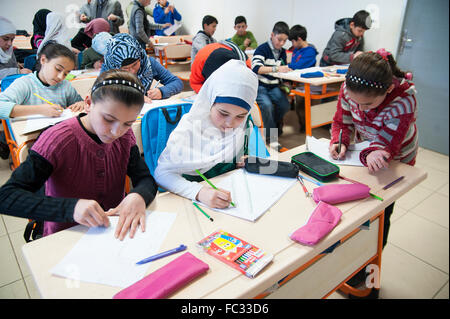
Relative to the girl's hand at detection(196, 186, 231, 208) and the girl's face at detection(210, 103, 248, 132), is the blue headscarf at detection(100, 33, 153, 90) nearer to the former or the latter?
the girl's face at detection(210, 103, 248, 132)

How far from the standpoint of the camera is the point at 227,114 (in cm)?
101

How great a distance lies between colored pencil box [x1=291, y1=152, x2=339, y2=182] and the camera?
3.27 ft

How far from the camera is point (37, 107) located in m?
1.50

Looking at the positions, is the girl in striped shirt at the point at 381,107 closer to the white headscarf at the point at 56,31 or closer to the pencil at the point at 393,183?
the pencil at the point at 393,183

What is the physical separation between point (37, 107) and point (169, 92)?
2.75ft

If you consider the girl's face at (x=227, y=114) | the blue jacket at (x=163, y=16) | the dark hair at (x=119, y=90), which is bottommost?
the girl's face at (x=227, y=114)

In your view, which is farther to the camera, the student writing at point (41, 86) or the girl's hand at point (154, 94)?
the girl's hand at point (154, 94)

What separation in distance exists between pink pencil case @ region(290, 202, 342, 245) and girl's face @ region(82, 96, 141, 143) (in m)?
0.56

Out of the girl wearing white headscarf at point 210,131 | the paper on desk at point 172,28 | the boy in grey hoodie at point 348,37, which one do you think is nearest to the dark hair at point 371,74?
the girl wearing white headscarf at point 210,131

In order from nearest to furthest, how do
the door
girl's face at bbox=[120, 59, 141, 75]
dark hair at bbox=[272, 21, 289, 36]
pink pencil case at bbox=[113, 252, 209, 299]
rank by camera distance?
pink pencil case at bbox=[113, 252, 209, 299], girl's face at bbox=[120, 59, 141, 75], the door, dark hair at bbox=[272, 21, 289, 36]

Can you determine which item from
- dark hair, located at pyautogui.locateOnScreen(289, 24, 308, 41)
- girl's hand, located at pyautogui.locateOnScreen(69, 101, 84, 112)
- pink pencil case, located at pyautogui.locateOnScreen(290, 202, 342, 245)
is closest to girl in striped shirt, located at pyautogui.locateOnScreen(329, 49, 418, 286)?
pink pencil case, located at pyautogui.locateOnScreen(290, 202, 342, 245)

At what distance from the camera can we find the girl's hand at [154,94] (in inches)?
77.3

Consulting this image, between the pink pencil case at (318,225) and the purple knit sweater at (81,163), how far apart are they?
64 cm

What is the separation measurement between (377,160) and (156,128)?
97 cm
